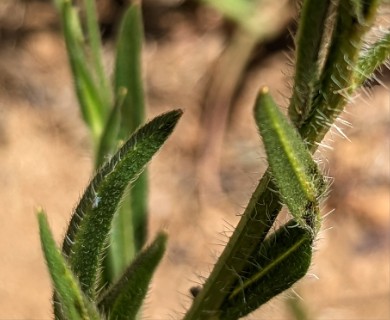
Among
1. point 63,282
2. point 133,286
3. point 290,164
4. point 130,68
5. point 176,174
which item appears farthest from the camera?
point 176,174

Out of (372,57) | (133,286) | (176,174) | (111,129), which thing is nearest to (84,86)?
(111,129)

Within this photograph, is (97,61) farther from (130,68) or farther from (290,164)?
(290,164)

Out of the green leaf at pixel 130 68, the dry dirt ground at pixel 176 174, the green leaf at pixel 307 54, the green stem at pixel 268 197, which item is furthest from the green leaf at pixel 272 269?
the dry dirt ground at pixel 176 174

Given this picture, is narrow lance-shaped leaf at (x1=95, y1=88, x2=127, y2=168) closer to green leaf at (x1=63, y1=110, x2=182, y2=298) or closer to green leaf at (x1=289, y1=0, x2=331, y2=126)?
green leaf at (x1=63, y1=110, x2=182, y2=298)

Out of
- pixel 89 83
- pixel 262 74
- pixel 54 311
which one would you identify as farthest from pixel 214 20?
pixel 54 311

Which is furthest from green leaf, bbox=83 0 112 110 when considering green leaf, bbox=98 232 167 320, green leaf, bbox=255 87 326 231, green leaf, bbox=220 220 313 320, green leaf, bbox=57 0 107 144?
green leaf, bbox=255 87 326 231

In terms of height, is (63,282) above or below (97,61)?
above

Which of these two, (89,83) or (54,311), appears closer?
(54,311)

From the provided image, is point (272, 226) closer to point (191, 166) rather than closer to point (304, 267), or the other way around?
point (304, 267)
